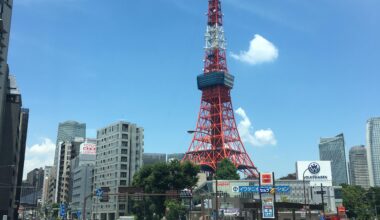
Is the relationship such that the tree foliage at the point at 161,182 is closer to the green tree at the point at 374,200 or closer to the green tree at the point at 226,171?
the green tree at the point at 226,171

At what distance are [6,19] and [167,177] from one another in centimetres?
4029

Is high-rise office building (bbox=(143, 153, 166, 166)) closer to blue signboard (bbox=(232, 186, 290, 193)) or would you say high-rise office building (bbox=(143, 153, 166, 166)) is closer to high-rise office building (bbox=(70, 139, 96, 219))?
high-rise office building (bbox=(70, 139, 96, 219))

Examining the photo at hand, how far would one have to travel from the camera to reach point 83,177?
142625mm

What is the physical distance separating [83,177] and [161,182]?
2774 inches

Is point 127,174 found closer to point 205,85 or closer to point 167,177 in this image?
point 205,85

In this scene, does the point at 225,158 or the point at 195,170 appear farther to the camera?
the point at 225,158

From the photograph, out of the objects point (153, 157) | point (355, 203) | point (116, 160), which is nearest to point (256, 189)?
point (355, 203)

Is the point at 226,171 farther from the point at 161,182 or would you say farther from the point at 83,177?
the point at 83,177

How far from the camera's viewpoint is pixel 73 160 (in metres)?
166

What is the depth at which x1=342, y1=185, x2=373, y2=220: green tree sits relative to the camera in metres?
97.8

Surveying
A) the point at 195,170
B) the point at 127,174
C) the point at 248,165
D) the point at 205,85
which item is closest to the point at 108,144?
the point at 127,174

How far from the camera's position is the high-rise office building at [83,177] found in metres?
141

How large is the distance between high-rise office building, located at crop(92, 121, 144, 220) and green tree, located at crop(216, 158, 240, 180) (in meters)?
32.5

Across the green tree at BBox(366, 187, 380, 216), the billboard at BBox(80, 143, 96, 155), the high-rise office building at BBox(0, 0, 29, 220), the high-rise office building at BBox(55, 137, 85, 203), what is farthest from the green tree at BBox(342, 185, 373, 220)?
the high-rise office building at BBox(55, 137, 85, 203)
